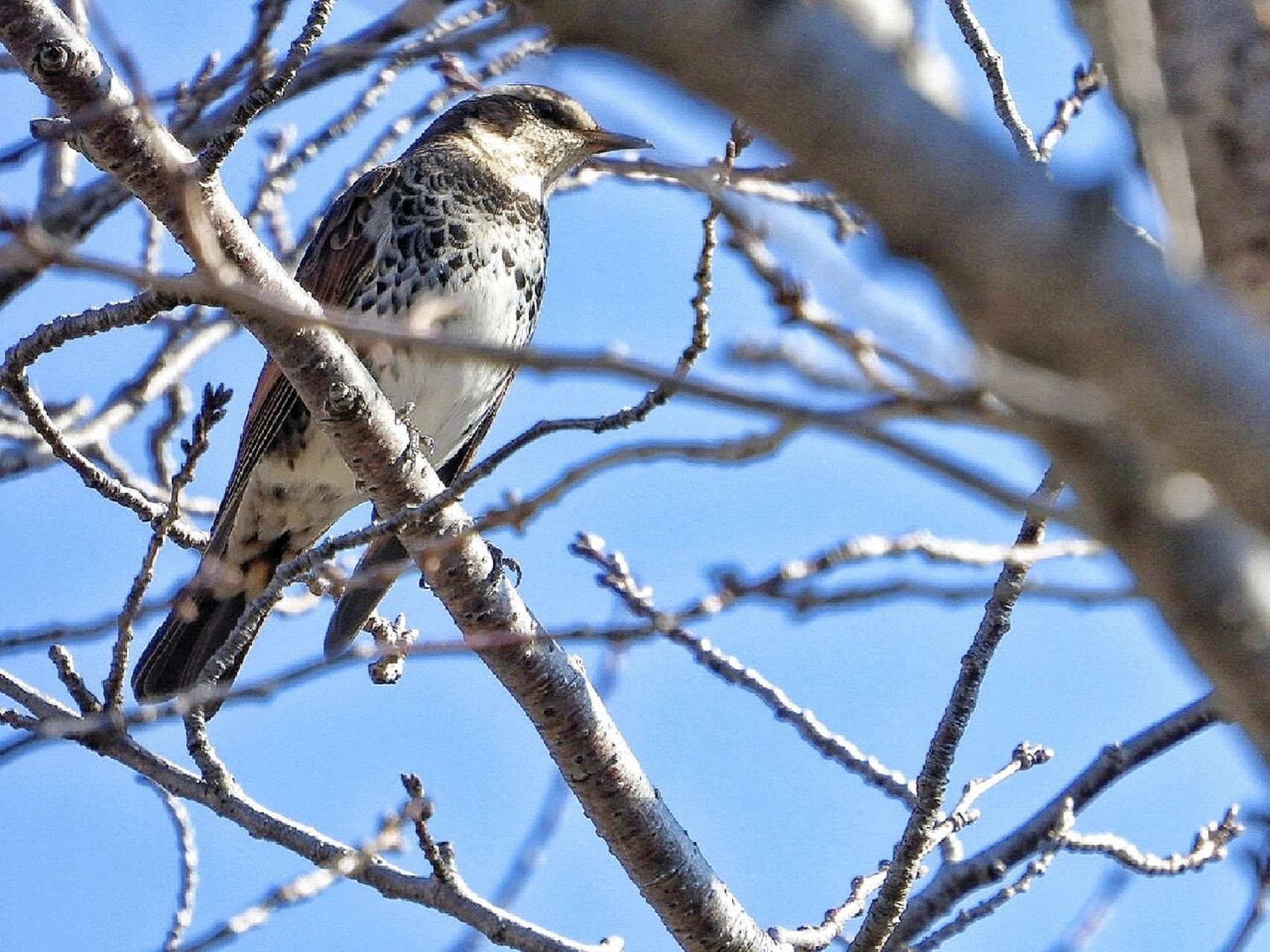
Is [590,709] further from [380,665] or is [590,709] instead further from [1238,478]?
[1238,478]

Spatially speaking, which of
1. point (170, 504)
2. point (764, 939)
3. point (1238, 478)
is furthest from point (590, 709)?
point (1238, 478)

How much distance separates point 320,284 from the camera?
5293 mm

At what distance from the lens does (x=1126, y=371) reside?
1280 mm

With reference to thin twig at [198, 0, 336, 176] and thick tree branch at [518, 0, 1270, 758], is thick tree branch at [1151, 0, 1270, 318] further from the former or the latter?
thin twig at [198, 0, 336, 176]

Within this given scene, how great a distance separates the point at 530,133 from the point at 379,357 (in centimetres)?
168

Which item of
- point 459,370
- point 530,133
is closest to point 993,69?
point 459,370

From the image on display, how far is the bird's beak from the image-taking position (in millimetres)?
5906

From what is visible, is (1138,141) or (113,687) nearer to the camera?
(1138,141)

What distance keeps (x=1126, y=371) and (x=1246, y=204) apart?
66 cm

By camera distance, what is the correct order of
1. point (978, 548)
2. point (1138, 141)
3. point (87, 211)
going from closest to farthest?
point (1138, 141), point (978, 548), point (87, 211)

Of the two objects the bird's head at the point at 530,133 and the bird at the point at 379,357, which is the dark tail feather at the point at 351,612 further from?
the bird's head at the point at 530,133

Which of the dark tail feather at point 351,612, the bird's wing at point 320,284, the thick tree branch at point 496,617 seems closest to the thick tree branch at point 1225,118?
the thick tree branch at point 496,617

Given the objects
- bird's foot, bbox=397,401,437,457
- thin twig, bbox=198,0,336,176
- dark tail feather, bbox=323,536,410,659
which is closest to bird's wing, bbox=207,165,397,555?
bird's foot, bbox=397,401,437,457

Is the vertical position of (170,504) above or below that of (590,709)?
above
